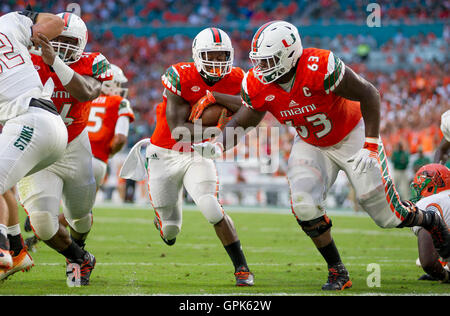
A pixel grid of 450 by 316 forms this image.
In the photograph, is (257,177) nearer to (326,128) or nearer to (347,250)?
(347,250)

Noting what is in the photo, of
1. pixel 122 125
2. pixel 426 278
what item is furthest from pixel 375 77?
pixel 426 278

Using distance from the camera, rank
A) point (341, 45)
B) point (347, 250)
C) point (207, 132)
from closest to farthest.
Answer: point (207, 132) → point (347, 250) → point (341, 45)

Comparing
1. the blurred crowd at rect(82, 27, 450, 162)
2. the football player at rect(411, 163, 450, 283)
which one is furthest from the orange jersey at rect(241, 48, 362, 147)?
the blurred crowd at rect(82, 27, 450, 162)

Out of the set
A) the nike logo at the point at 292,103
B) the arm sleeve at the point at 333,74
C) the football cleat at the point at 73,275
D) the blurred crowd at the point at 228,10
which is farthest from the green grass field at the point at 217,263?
the blurred crowd at the point at 228,10

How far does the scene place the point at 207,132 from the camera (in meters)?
5.48

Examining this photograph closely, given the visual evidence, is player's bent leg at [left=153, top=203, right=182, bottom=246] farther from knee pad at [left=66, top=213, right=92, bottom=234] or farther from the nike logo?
the nike logo

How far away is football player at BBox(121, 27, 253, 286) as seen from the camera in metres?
5.24

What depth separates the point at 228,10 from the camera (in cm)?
2455

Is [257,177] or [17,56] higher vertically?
[17,56]

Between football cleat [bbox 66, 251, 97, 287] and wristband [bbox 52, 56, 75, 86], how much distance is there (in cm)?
136

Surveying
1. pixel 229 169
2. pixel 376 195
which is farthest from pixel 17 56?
pixel 229 169

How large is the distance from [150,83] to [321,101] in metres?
17.6

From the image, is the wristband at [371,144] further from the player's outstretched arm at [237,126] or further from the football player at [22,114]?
the football player at [22,114]

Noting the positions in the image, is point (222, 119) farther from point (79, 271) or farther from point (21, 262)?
point (21, 262)
